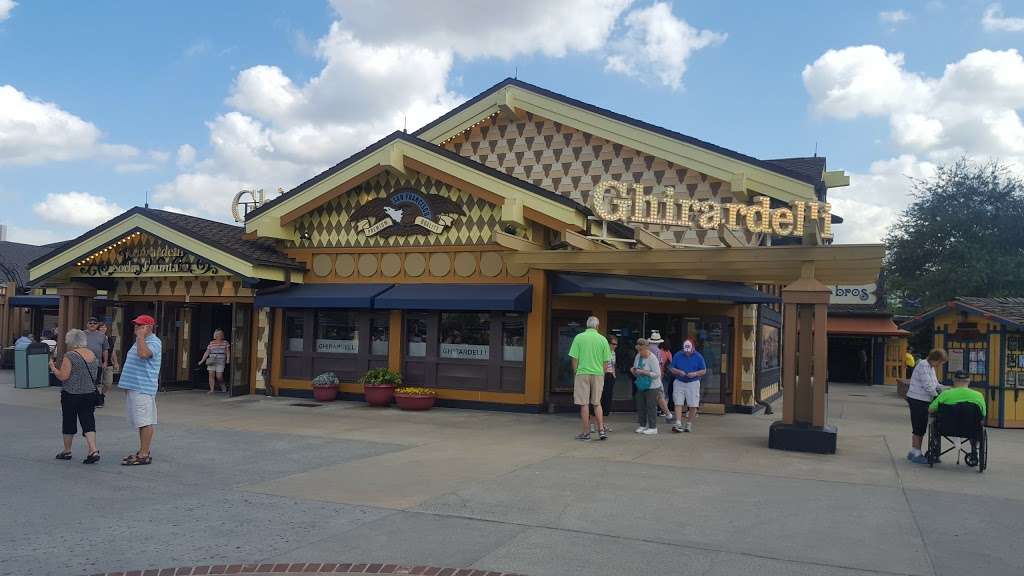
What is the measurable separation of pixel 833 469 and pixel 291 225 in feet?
38.3

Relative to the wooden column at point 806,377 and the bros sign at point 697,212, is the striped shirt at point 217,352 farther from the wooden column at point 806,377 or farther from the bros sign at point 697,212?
the wooden column at point 806,377

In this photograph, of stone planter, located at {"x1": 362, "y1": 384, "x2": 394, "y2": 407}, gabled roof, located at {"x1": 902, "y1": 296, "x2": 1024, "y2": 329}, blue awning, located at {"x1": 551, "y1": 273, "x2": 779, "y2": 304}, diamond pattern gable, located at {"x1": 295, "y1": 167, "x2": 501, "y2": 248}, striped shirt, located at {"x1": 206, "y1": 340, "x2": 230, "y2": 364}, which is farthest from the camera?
striped shirt, located at {"x1": 206, "y1": 340, "x2": 230, "y2": 364}

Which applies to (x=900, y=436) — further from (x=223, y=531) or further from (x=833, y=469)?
(x=223, y=531)

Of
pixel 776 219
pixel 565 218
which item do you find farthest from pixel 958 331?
pixel 565 218

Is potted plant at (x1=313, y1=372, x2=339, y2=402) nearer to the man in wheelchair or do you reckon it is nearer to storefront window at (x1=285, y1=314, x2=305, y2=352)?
storefront window at (x1=285, y1=314, x2=305, y2=352)

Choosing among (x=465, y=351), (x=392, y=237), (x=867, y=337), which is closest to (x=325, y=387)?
(x=465, y=351)

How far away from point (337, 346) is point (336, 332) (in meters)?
0.29

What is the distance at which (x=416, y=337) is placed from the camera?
1522cm

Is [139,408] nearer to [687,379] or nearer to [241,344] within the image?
[687,379]

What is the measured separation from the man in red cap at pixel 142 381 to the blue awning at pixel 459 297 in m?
6.06

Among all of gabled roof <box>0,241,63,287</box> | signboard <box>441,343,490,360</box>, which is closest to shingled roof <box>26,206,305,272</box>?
signboard <box>441,343,490,360</box>

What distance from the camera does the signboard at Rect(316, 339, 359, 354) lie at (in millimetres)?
15789

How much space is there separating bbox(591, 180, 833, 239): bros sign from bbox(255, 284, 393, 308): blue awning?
16.9ft

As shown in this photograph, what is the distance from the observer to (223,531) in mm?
6180
